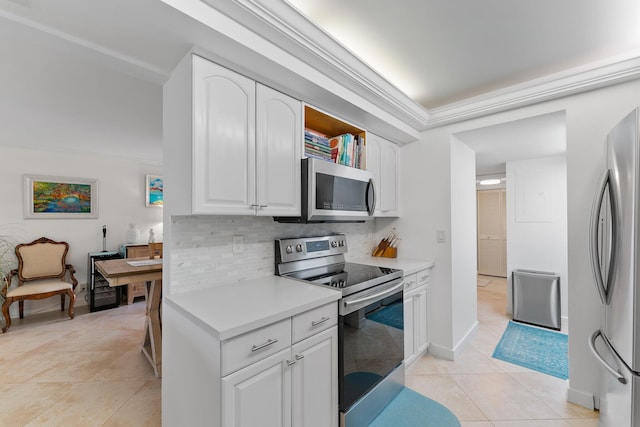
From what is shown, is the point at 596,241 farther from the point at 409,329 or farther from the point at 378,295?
the point at 409,329

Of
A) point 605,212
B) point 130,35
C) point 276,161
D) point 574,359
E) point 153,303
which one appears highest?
point 130,35

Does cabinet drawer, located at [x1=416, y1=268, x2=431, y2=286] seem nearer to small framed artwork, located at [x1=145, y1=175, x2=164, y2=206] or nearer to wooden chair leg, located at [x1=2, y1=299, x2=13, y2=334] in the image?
small framed artwork, located at [x1=145, y1=175, x2=164, y2=206]

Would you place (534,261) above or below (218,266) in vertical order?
below

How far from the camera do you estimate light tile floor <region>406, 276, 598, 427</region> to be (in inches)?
73.5

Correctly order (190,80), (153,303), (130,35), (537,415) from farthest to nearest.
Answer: (153,303) < (537,415) < (190,80) < (130,35)

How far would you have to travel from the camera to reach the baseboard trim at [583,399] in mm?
1945

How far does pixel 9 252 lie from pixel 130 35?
438 cm

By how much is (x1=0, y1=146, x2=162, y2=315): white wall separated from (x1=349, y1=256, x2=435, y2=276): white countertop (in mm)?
4107

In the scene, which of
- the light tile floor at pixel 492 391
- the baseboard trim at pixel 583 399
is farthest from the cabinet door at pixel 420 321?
the baseboard trim at pixel 583 399

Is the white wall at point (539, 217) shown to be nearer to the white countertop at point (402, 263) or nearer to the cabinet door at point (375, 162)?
the white countertop at point (402, 263)

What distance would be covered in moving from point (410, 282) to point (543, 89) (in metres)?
1.81

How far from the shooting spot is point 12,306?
12.4 ft

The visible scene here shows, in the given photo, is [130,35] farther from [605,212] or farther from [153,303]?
[605,212]

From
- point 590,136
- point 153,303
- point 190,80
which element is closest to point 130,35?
point 190,80
